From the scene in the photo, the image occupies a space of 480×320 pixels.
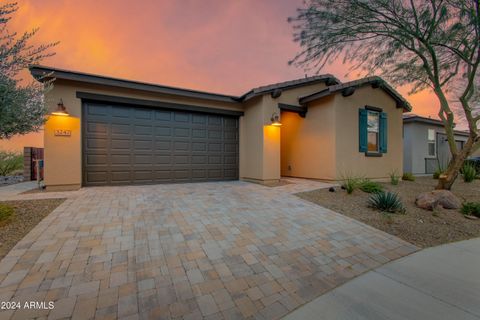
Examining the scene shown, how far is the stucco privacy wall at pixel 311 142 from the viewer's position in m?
7.73

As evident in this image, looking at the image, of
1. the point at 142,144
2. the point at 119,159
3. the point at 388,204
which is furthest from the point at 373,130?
the point at 119,159

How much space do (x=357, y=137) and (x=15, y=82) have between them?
963 centimetres

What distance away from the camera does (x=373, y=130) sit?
859 cm

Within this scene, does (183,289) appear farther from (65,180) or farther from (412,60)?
(412,60)

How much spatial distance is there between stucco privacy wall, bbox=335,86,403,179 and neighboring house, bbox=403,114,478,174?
12.7 ft

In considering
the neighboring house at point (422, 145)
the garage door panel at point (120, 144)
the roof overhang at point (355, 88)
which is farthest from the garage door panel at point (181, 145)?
the neighboring house at point (422, 145)

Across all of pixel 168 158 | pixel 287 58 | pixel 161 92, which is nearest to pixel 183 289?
pixel 287 58

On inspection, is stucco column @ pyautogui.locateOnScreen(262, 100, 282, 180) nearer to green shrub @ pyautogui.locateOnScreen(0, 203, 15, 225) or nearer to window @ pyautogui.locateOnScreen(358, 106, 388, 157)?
window @ pyautogui.locateOnScreen(358, 106, 388, 157)

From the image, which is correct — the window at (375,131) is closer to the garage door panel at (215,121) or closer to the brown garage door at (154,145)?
the brown garage door at (154,145)

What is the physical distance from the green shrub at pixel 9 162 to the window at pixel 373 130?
1544 centimetres

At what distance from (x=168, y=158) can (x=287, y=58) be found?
207 inches

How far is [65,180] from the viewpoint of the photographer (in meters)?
6.09

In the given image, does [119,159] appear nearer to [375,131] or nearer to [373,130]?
[373,130]

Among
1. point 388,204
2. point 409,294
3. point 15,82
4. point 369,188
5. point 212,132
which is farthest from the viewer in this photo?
point 212,132
